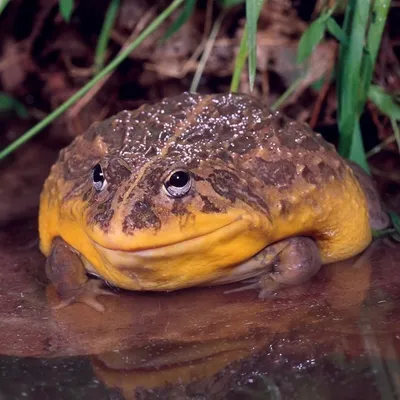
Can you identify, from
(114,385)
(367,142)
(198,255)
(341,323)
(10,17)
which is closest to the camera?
(114,385)

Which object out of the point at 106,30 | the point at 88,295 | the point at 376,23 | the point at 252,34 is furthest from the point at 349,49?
the point at 106,30

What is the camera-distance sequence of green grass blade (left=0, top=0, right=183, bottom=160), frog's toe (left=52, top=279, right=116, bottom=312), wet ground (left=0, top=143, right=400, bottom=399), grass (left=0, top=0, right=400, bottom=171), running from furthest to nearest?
1. green grass blade (left=0, top=0, right=183, bottom=160)
2. grass (left=0, top=0, right=400, bottom=171)
3. frog's toe (left=52, top=279, right=116, bottom=312)
4. wet ground (left=0, top=143, right=400, bottom=399)

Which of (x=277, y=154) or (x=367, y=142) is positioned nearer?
(x=277, y=154)

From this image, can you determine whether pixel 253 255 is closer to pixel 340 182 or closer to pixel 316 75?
pixel 340 182

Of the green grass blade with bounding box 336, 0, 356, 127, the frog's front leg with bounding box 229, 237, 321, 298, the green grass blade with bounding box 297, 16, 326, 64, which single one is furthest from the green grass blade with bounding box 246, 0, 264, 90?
the frog's front leg with bounding box 229, 237, 321, 298

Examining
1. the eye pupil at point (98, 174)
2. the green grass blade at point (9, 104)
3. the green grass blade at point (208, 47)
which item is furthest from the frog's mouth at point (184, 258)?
the green grass blade at point (9, 104)

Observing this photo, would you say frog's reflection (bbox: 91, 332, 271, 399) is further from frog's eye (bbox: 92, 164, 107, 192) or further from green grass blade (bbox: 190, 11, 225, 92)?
green grass blade (bbox: 190, 11, 225, 92)

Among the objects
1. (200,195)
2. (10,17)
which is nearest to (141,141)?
(200,195)
